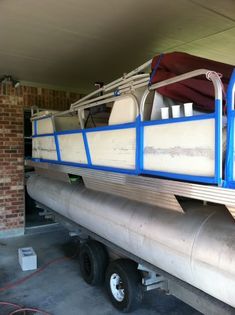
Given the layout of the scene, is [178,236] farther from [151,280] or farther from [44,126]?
[44,126]

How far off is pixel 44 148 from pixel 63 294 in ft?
7.32

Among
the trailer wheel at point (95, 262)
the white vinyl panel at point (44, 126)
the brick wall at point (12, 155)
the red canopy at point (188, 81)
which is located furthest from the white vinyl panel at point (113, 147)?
the brick wall at point (12, 155)

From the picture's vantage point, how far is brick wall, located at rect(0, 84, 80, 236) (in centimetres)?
601

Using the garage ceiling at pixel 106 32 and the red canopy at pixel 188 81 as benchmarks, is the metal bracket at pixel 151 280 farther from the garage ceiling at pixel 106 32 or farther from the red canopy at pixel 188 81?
the garage ceiling at pixel 106 32

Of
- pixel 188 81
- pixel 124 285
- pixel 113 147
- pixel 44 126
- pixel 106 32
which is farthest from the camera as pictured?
pixel 44 126

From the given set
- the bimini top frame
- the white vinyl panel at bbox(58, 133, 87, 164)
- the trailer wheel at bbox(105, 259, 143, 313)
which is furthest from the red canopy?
the trailer wheel at bbox(105, 259, 143, 313)

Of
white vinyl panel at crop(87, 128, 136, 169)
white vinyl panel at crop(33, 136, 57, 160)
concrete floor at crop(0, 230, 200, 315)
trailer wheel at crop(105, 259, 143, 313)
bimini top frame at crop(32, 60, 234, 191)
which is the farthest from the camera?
white vinyl panel at crop(33, 136, 57, 160)

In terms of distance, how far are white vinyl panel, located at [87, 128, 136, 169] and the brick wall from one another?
3.23 metres

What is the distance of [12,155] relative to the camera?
20.1 feet

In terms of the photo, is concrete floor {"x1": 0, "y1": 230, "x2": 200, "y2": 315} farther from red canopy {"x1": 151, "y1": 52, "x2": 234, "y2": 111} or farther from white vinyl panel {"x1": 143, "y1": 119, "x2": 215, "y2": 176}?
red canopy {"x1": 151, "y1": 52, "x2": 234, "y2": 111}

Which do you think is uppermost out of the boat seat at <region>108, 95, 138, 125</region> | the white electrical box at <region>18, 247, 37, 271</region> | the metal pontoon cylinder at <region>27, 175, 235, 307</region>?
the boat seat at <region>108, 95, 138, 125</region>

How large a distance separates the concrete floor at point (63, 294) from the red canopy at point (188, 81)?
240 cm

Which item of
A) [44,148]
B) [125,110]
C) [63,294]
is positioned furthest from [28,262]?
[125,110]

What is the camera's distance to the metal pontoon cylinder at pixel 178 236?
6.22ft
